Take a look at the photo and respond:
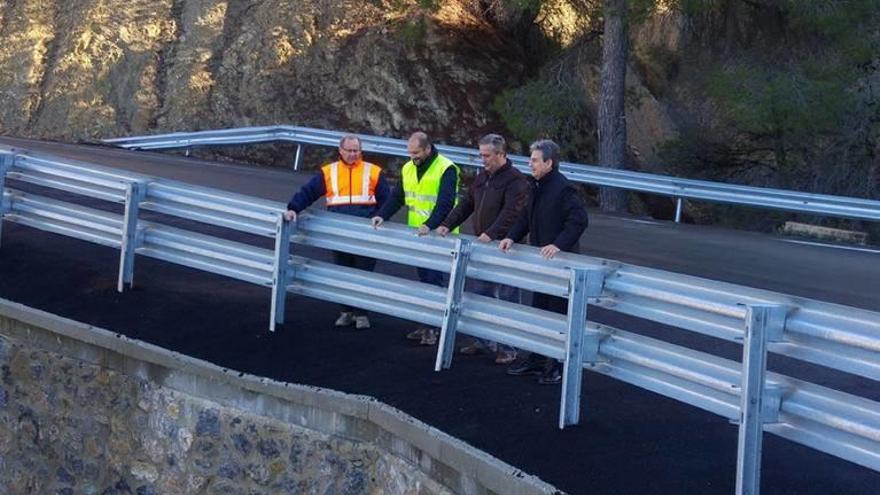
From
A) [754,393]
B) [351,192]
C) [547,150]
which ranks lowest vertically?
[754,393]

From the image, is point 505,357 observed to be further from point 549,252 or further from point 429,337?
point 549,252

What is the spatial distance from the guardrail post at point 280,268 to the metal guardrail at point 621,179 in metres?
10.4

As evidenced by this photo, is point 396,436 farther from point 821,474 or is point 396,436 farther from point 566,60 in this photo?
point 566,60

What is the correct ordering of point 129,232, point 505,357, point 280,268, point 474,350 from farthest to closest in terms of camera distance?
1. point 129,232
2. point 280,268
3. point 474,350
4. point 505,357

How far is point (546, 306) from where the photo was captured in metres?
9.22

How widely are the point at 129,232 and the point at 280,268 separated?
5.97 ft

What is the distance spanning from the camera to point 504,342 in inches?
352

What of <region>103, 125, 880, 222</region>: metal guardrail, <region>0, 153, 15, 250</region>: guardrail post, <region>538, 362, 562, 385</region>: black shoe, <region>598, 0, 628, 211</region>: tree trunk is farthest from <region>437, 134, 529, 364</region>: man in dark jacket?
<region>598, 0, 628, 211</region>: tree trunk

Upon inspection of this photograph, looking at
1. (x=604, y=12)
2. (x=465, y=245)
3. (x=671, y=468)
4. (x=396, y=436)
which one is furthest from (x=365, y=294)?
(x=604, y=12)

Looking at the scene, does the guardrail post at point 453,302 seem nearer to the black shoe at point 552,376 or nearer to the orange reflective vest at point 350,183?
the black shoe at point 552,376

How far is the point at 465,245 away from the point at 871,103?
53.3 ft

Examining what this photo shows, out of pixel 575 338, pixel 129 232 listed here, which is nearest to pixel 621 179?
pixel 129 232

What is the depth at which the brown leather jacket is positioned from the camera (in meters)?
9.47

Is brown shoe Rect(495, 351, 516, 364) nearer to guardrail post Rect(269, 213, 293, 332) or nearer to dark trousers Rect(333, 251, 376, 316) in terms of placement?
dark trousers Rect(333, 251, 376, 316)
